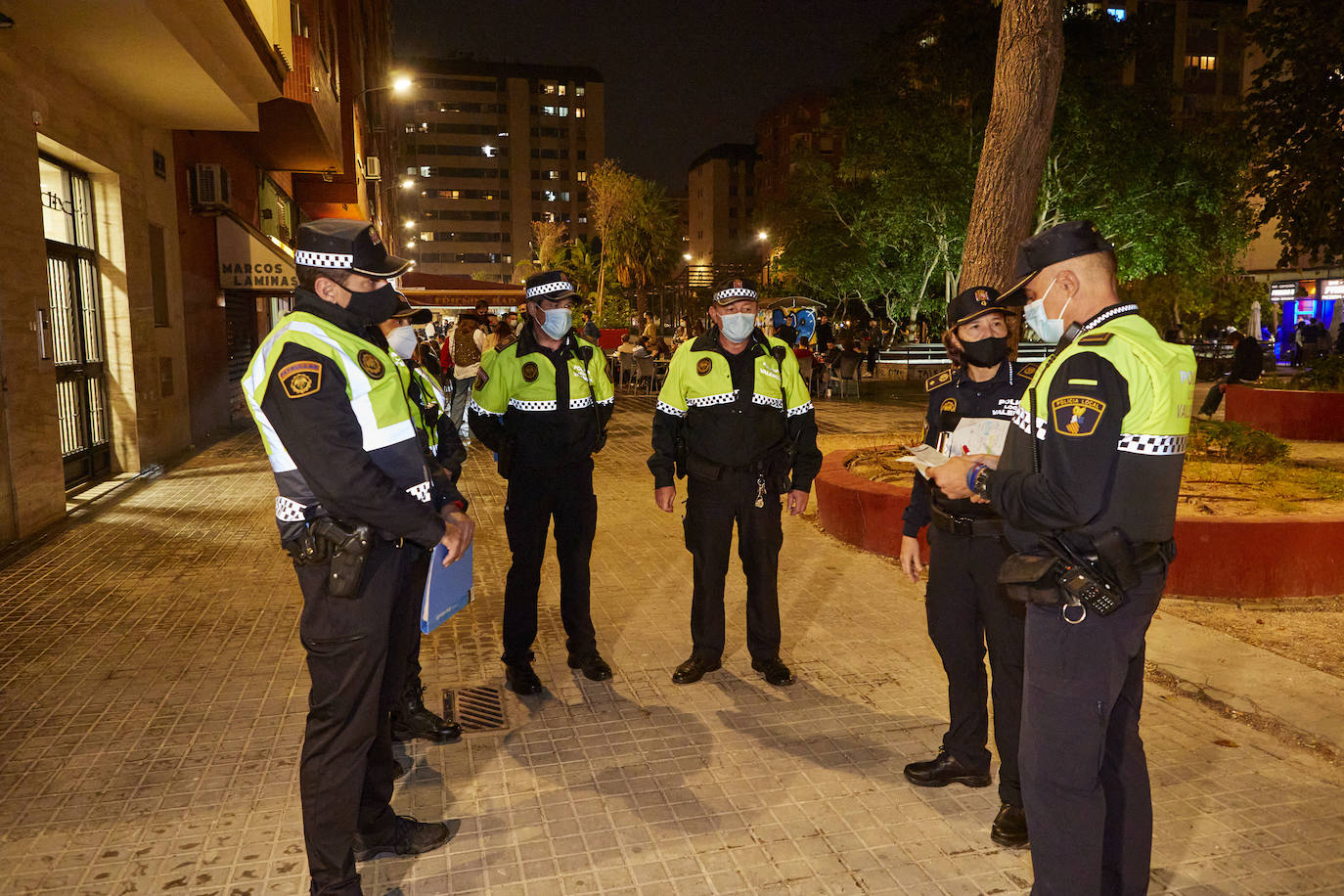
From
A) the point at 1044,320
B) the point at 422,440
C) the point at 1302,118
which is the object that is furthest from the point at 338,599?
the point at 1302,118

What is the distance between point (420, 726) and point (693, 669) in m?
1.43

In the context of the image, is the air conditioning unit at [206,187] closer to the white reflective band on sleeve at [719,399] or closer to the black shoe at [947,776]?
the white reflective band on sleeve at [719,399]

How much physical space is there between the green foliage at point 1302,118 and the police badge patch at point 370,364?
14.4 meters

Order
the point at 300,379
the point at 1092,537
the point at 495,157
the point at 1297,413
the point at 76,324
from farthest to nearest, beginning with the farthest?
the point at 495,157, the point at 1297,413, the point at 76,324, the point at 300,379, the point at 1092,537

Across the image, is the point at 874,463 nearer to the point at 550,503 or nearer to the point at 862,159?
the point at 550,503

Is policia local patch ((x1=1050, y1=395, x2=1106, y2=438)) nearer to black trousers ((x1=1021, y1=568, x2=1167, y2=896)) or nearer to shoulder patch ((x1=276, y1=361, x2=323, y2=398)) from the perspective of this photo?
black trousers ((x1=1021, y1=568, x2=1167, y2=896))

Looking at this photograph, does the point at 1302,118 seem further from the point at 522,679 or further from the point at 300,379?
the point at 300,379

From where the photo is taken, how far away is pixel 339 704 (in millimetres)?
2760

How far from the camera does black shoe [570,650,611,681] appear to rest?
15.8 ft

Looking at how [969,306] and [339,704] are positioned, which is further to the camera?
[969,306]

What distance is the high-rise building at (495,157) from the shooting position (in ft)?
387

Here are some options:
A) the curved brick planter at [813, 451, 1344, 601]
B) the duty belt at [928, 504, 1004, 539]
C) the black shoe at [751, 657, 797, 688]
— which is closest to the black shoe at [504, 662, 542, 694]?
the black shoe at [751, 657, 797, 688]

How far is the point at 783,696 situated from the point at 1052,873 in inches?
84.7

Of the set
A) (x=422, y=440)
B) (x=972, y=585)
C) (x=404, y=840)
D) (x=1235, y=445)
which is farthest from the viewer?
(x=1235, y=445)
